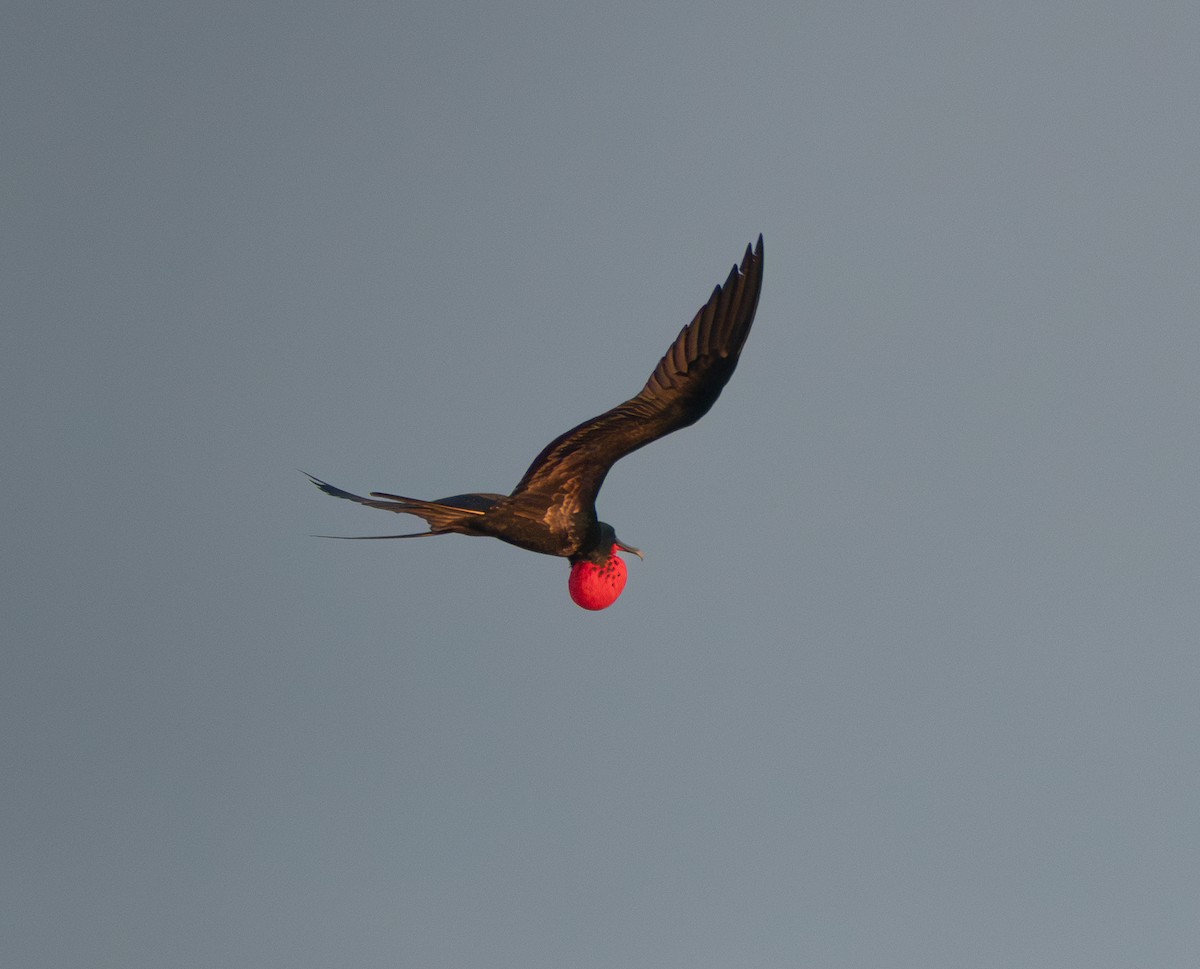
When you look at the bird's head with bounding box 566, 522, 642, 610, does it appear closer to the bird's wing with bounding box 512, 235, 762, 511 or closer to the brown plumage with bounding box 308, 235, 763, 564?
the brown plumage with bounding box 308, 235, 763, 564

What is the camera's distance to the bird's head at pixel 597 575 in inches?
760

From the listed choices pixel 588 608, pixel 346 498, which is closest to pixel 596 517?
pixel 588 608

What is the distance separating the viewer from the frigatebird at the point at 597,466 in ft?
59.6

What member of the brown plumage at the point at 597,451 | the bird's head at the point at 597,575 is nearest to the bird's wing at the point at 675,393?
the brown plumage at the point at 597,451

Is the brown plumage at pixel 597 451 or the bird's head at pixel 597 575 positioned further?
the bird's head at pixel 597 575

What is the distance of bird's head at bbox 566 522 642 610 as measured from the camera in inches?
760

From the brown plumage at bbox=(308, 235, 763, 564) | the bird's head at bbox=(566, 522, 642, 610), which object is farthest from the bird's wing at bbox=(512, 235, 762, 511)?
the bird's head at bbox=(566, 522, 642, 610)

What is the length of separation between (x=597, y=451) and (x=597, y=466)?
21 cm

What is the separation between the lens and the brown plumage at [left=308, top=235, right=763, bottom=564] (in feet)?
59.6

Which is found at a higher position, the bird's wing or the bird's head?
the bird's wing

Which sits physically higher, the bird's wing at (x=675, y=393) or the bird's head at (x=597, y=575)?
the bird's wing at (x=675, y=393)

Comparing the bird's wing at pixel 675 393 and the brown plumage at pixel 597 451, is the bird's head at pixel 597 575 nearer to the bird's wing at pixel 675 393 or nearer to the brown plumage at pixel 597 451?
the brown plumage at pixel 597 451

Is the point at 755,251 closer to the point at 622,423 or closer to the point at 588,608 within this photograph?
the point at 622,423

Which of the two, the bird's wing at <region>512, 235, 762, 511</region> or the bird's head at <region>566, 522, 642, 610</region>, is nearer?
the bird's wing at <region>512, 235, 762, 511</region>
